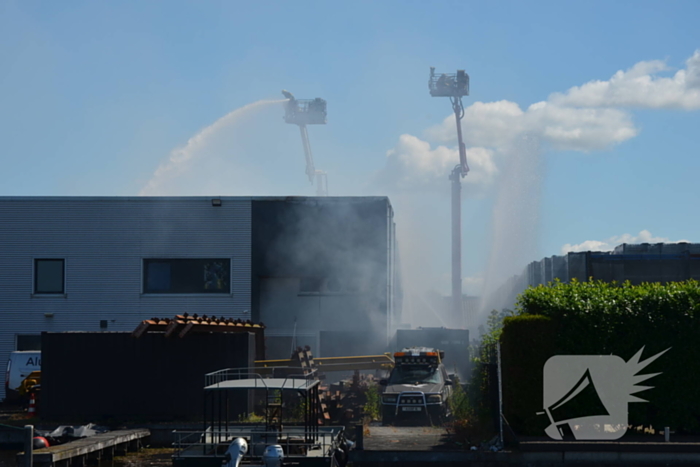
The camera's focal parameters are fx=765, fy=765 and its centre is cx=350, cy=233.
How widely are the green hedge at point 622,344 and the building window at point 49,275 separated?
2407cm

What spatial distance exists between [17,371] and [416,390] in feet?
51.7

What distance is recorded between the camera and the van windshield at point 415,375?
2275 cm

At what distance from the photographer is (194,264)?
33.7 m

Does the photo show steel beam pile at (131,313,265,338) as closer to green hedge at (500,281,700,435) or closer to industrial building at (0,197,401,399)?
green hedge at (500,281,700,435)

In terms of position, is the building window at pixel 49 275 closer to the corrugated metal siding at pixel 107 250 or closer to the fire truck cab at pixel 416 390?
the corrugated metal siding at pixel 107 250

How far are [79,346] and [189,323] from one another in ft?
12.8

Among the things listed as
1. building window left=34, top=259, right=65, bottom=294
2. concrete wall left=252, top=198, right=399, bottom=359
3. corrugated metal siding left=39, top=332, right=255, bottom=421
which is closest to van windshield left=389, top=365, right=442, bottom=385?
corrugated metal siding left=39, top=332, right=255, bottom=421

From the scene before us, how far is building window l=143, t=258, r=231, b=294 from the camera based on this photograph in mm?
33594

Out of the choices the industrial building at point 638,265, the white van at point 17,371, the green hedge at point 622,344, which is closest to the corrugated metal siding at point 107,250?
the white van at point 17,371

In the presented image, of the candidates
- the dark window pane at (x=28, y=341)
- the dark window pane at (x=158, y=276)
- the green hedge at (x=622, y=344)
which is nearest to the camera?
the green hedge at (x=622, y=344)

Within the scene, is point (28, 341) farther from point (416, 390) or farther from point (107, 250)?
point (416, 390)

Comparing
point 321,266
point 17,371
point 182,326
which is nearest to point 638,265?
point 321,266

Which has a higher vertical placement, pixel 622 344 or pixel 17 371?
pixel 622 344

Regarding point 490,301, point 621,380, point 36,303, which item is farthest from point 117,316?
point 490,301
